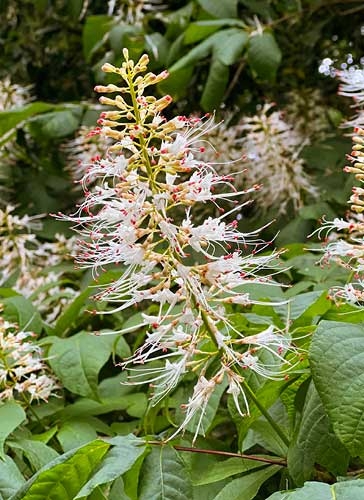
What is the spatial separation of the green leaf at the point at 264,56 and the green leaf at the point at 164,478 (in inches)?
60.9

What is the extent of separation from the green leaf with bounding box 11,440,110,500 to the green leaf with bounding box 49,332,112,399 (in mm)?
393

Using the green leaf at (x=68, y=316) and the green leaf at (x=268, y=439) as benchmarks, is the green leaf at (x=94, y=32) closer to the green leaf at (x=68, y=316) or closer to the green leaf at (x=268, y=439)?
the green leaf at (x=68, y=316)

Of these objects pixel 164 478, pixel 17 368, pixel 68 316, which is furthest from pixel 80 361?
pixel 164 478

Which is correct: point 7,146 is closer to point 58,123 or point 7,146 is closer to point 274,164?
point 58,123

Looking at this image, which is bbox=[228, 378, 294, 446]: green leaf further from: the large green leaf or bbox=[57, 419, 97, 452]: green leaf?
bbox=[57, 419, 97, 452]: green leaf

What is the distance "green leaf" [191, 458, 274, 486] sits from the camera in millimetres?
1119

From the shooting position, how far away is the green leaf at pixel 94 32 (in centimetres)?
277

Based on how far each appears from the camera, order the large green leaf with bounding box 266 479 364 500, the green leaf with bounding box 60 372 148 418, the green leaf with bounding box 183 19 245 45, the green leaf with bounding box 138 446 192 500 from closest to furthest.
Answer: the large green leaf with bounding box 266 479 364 500
the green leaf with bounding box 138 446 192 500
the green leaf with bounding box 60 372 148 418
the green leaf with bounding box 183 19 245 45

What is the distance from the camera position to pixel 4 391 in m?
1.44

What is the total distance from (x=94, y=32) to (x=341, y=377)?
6.92 ft

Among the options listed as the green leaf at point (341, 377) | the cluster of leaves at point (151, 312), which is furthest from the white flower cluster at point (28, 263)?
the green leaf at point (341, 377)

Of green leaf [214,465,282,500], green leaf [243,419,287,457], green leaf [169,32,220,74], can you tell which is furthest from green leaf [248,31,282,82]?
green leaf [214,465,282,500]

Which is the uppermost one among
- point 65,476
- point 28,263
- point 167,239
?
point 167,239

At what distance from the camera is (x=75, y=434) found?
1.41 meters
